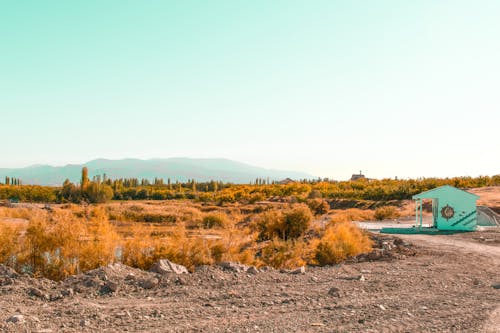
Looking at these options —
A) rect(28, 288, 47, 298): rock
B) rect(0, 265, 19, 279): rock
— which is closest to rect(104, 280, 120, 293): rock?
rect(28, 288, 47, 298): rock

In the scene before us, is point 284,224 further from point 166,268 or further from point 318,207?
point 318,207

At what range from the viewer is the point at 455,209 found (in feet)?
91.1

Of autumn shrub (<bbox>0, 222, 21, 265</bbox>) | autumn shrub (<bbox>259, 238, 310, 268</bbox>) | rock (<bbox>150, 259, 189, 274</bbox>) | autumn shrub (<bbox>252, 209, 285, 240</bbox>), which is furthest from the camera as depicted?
autumn shrub (<bbox>252, 209, 285, 240</bbox>)

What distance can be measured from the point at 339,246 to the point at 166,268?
690cm

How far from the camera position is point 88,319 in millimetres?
7461

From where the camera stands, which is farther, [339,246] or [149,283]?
[339,246]

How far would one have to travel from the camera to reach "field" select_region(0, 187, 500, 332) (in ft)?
24.7

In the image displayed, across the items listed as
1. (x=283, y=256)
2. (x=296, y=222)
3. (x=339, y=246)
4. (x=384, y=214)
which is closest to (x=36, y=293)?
(x=283, y=256)

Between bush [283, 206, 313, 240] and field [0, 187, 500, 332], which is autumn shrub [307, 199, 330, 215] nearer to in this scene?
bush [283, 206, 313, 240]

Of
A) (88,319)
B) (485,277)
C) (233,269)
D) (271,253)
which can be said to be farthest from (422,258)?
(88,319)

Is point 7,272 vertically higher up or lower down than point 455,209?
lower down

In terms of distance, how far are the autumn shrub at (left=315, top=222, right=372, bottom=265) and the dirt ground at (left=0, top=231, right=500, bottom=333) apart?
2.43 meters

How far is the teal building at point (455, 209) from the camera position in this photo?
1088 inches

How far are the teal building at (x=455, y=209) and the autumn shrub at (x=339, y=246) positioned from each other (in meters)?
11.0
